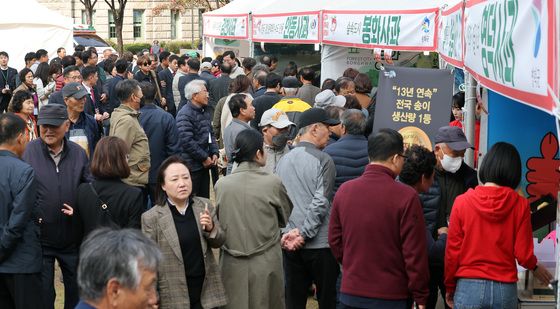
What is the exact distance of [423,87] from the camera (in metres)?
7.57

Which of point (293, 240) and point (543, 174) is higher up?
point (543, 174)

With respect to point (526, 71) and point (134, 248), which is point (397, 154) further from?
point (134, 248)

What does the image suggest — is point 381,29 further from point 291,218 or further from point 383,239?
point 383,239

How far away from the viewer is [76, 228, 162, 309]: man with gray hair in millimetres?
3209

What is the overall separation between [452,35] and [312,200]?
92.9 inches

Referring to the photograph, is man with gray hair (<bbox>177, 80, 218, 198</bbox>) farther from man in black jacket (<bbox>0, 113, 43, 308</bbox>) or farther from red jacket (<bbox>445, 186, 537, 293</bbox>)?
red jacket (<bbox>445, 186, 537, 293</bbox>)

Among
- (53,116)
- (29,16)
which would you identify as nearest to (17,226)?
(53,116)

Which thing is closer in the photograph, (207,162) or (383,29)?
(207,162)

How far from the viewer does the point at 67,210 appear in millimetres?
6664

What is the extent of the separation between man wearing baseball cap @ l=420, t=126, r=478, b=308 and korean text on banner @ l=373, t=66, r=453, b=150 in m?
1.11

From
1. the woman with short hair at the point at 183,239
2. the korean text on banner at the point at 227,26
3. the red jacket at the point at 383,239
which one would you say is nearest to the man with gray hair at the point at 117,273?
the red jacket at the point at 383,239

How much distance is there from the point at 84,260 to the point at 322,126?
3738 millimetres

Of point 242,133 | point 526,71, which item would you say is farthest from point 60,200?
point 526,71

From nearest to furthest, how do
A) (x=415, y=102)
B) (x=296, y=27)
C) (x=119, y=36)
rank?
1. (x=415, y=102)
2. (x=296, y=27)
3. (x=119, y=36)
